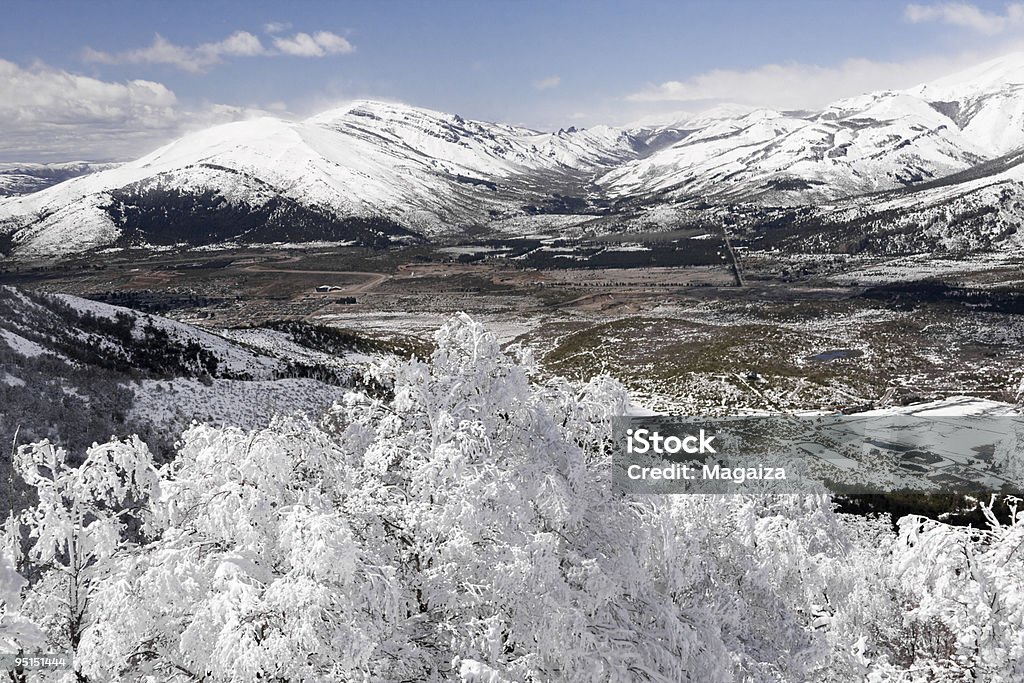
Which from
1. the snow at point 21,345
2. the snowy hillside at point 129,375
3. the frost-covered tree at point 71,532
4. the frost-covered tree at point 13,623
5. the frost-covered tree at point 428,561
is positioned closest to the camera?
the frost-covered tree at point 428,561

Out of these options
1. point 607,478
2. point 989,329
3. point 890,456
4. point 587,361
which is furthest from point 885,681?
point 989,329

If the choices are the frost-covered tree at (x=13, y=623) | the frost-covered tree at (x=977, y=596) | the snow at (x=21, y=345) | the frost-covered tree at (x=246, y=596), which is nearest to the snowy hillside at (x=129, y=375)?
the snow at (x=21, y=345)

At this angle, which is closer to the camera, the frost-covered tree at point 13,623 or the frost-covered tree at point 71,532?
the frost-covered tree at point 13,623

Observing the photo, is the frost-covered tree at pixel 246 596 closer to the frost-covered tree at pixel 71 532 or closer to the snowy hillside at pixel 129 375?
the frost-covered tree at pixel 71 532

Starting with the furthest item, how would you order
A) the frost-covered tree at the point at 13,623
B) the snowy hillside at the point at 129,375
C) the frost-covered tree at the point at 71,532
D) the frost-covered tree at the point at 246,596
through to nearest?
1. the snowy hillside at the point at 129,375
2. the frost-covered tree at the point at 71,532
3. the frost-covered tree at the point at 13,623
4. the frost-covered tree at the point at 246,596

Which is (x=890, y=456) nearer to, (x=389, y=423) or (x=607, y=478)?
(x=607, y=478)

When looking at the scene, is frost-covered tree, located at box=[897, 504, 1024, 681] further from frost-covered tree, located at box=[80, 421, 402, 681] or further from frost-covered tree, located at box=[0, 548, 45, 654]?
frost-covered tree, located at box=[0, 548, 45, 654]

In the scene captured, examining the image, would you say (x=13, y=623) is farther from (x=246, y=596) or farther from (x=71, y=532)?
(x=246, y=596)

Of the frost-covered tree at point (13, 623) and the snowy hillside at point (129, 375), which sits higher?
the frost-covered tree at point (13, 623)

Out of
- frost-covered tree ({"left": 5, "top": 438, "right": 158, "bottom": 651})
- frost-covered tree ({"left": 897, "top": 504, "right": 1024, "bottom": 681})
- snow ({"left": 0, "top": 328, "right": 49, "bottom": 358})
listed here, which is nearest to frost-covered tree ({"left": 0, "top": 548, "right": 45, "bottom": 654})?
frost-covered tree ({"left": 5, "top": 438, "right": 158, "bottom": 651})

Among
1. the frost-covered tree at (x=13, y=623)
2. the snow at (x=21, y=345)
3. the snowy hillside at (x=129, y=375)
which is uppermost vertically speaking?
the snow at (x=21, y=345)

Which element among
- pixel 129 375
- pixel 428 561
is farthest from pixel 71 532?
pixel 129 375
